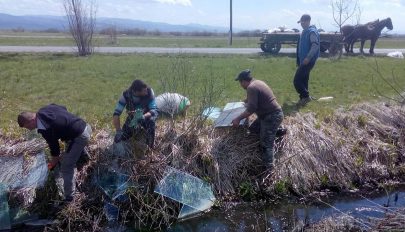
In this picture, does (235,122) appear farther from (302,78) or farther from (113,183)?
(302,78)

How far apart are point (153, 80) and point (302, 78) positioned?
4.05 metres

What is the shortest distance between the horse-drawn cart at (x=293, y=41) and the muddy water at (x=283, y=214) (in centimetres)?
1115

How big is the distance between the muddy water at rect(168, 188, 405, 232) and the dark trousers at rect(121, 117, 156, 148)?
1.28 m

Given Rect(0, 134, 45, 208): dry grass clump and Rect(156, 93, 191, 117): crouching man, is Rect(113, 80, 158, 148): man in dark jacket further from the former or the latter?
Rect(0, 134, 45, 208): dry grass clump

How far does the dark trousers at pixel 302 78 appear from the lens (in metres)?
8.45

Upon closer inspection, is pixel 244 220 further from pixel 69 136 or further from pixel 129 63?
pixel 129 63

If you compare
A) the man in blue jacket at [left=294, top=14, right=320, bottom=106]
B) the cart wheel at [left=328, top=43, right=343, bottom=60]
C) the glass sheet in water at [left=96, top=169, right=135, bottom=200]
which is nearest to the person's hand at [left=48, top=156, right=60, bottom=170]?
the glass sheet in water at [left=96, top=169, right=135, bottom=200]

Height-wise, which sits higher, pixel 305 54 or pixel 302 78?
pixel 305 54

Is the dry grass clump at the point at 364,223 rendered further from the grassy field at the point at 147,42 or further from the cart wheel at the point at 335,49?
the grassy field at the point at 147,42

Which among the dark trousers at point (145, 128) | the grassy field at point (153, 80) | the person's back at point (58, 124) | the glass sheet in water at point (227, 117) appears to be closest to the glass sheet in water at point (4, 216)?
the person's back at point (58, 124)

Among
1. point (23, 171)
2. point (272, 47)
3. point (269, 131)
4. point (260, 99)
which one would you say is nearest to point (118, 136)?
point (23, 171)

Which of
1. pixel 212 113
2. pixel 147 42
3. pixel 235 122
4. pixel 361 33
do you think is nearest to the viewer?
pixel 235 122

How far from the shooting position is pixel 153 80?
10.9 m

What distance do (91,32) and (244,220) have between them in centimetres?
1365
